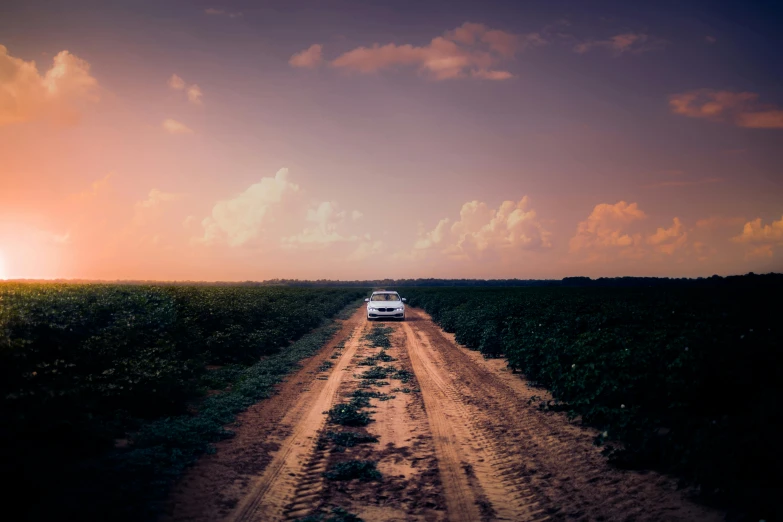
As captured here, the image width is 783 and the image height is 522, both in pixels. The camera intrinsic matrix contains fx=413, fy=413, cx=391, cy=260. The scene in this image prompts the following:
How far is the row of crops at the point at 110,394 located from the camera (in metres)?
4.18

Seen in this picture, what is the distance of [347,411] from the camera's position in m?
7.73

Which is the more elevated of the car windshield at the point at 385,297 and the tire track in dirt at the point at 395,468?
the car windshield at the point at 385,297

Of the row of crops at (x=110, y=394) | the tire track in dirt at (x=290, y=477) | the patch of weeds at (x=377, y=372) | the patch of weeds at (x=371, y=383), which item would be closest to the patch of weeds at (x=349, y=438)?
the tire track in dirt at (x=290, y=477)

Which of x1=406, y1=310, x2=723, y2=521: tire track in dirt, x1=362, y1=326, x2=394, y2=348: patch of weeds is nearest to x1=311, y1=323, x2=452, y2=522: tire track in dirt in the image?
x1=406, y1=310, x2=723, y2=521: tire track in dirt

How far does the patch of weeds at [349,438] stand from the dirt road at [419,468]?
0.02 meters

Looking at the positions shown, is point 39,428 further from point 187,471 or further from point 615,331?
point 615,331

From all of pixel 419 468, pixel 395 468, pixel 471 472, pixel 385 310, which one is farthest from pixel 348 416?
pixel 385 310

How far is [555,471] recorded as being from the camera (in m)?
5.56

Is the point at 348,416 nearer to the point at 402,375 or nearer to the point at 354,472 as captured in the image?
the point at 354,472

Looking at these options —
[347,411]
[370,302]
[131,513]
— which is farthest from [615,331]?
[370,302]

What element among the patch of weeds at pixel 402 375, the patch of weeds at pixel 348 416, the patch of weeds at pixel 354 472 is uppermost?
the patch of weeds at pixel 354 472

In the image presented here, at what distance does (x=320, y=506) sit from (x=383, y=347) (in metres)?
11.6

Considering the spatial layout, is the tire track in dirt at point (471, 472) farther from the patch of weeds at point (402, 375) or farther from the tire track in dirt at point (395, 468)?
the patch of weeds at point (402, 375)

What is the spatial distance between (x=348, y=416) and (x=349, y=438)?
3.31ft
